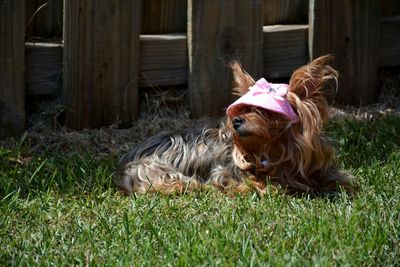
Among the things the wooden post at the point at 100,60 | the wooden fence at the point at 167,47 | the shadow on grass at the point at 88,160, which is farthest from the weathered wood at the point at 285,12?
the wooden post at the point at 100,60

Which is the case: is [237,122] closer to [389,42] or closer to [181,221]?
[181,221]

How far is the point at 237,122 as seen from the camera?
5.80 metres

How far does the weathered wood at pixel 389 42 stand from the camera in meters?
7.70

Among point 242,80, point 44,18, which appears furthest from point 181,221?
point 44,18

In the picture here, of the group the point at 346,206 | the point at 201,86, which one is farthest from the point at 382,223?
the point at 201,86

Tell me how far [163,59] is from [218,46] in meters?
0.41

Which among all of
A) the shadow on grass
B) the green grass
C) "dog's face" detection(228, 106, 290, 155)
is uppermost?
"dog's face" detection(228, 106, 290, 155)

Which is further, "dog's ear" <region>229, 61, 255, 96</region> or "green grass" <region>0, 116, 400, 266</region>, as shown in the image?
Answer: "dog's ear" <region>229, 61, 255, 96</region>

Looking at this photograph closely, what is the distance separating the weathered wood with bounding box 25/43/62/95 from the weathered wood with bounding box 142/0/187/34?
2.26 ft

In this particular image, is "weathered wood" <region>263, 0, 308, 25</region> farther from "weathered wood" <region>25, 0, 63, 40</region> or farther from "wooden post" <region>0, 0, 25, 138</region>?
"wooden post" <region>0, 0, 25, 138</region>

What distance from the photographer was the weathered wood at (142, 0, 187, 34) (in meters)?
7.12

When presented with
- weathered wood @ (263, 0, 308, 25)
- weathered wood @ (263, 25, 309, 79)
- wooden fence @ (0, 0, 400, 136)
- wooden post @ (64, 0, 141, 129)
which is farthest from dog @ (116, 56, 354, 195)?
weathered wood @ (263, 0, 308, 25)

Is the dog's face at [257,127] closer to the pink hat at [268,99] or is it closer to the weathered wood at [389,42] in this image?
the pink hat at [268,99]

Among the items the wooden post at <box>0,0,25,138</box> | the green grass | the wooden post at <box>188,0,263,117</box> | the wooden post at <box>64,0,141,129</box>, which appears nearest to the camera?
the green grass
